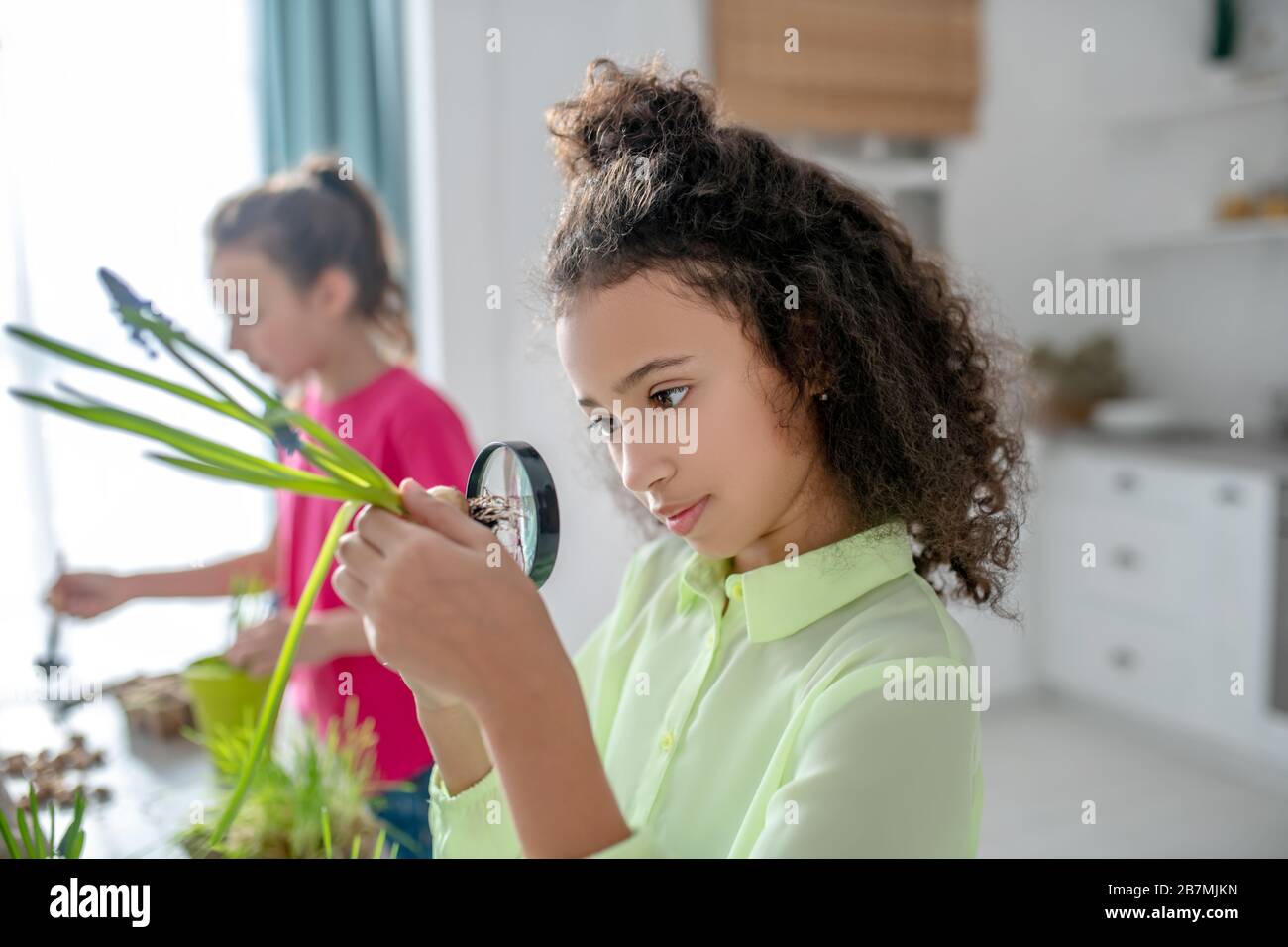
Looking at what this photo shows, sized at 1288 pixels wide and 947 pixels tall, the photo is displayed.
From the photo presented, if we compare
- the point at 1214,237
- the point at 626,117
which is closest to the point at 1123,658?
the point at 1214,237

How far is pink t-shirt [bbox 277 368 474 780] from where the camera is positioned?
43.1 inches

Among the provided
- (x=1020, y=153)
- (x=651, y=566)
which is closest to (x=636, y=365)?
(x=651, y=566)

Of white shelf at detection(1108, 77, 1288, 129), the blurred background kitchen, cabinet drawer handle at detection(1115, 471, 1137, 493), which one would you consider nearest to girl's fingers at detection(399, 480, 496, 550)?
the blurred background kitchen

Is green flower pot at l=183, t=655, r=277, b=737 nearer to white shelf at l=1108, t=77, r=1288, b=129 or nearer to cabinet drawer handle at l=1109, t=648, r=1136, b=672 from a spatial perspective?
cabinet drawer handle at l=1109, t=648, r=1136, b=672

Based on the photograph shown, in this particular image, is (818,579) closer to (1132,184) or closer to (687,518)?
(687,518)

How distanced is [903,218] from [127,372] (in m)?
2.42

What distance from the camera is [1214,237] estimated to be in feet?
10.7

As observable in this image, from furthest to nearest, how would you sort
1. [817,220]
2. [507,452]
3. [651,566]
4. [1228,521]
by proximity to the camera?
[1228,521], [651,566], [817,220], [507,452]

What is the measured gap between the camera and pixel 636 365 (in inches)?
25.4

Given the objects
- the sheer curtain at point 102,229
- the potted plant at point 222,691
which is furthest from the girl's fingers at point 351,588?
the sheer curtain at point 102,229

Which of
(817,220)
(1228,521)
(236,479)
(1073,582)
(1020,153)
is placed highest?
(1020,153)

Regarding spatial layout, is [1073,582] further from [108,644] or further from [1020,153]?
[108,644]

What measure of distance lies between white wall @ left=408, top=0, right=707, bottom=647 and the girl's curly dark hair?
1526 millimetres
